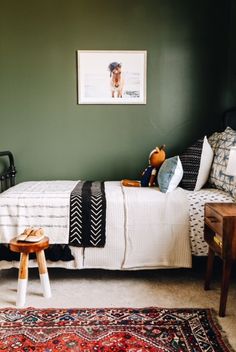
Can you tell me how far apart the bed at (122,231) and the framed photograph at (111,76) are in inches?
49.2

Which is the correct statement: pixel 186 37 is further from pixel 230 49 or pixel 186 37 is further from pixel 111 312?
pixel 111 312

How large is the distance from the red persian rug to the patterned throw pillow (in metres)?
0.96

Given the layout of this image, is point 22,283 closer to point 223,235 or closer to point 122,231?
point 122,231

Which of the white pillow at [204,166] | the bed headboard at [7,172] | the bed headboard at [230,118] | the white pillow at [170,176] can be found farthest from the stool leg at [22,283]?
the bed headboard at [230,118]

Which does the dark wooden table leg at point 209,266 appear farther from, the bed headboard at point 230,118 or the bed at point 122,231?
the bed headboard at point 230,118

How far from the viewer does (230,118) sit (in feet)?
11.1

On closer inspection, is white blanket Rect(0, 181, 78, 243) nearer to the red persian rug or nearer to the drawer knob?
the red persian rug

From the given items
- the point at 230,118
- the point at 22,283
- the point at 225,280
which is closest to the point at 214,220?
the point at 225,280

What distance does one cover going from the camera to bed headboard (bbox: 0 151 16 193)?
343 cm

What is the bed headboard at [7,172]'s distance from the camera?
3.43 metres

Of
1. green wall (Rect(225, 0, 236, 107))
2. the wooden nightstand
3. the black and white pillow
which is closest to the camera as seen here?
the wooden nightstand

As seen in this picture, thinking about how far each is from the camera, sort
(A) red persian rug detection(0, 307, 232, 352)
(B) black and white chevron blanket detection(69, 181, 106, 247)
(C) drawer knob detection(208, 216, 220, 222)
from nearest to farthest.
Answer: (A) red persian rug detection(0, 307, 232, 352) → (C) drawer knob detection(208, 216, 220, 222) → (B) black and white chevron blanket detection(69, 181, 106, 247)

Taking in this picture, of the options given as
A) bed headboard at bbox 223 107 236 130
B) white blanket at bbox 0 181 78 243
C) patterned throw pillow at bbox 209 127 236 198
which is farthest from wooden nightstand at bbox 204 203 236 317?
bed headboard at bbox 223 107 236 130

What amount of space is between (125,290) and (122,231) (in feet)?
1.33
